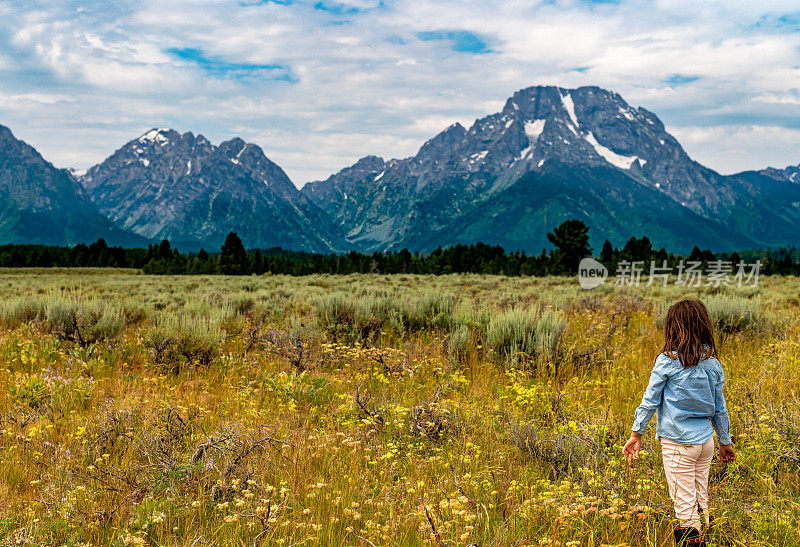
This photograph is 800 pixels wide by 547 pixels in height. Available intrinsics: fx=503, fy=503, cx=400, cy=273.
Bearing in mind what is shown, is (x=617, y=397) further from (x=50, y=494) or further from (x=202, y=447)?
(x=50, y=494)

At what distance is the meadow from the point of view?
308 cm

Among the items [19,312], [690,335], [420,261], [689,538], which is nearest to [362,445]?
[689,538]

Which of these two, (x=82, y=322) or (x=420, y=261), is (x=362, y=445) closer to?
(x=82, y=322)

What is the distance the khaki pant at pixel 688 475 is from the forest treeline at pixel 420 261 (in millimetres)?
78013

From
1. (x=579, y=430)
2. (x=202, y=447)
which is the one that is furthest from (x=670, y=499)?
(x=202, y=447)

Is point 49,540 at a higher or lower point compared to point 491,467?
lower

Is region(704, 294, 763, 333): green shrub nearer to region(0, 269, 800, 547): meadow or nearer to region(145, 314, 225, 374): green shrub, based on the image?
region(0, 269, 800, 547): meadow

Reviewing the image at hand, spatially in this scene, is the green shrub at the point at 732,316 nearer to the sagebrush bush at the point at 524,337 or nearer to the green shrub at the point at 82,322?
the sagebrush bush at the point at 524,337

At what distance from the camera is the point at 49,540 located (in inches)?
113

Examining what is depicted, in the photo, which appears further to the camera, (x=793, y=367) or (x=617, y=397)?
(x=793, y=367)

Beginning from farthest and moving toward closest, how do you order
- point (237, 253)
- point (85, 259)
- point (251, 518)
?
1. point (85, 259)
2. point (237, 253)
3. point (251, 518)

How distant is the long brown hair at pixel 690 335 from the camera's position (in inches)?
135

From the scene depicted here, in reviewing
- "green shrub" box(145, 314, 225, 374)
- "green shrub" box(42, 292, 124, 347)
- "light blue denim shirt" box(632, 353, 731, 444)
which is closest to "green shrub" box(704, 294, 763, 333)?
"light blue denim shirt" box(632, 353, 731, 444)

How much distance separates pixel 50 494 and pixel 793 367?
7.74 metres
